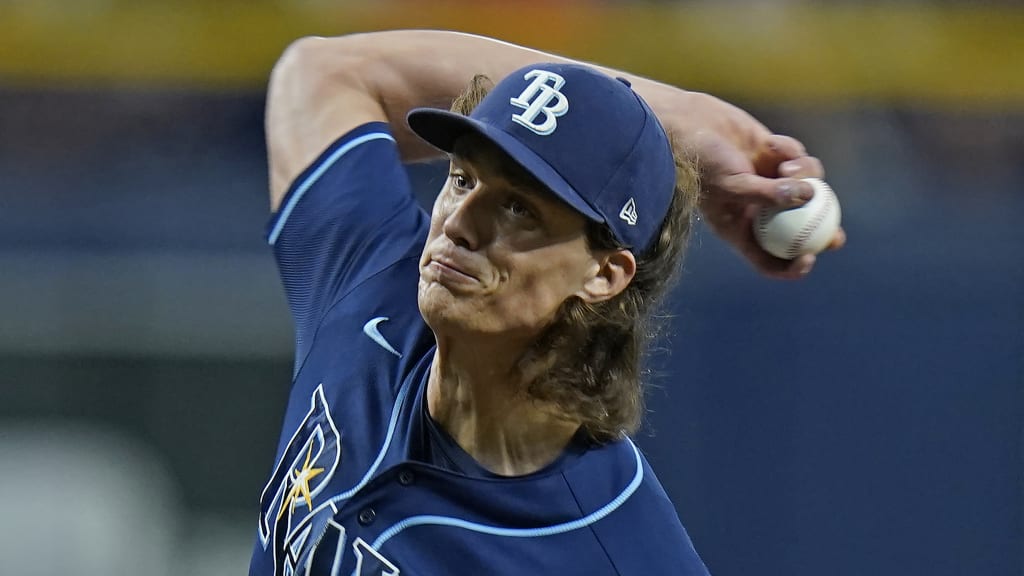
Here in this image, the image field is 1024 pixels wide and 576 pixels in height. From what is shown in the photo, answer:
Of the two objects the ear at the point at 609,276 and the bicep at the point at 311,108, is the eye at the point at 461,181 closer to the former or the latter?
the ear at the point at 609,276

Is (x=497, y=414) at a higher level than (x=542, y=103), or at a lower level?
lower

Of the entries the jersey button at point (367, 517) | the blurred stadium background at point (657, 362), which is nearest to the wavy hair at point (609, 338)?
the jersey button at point (367, 517)

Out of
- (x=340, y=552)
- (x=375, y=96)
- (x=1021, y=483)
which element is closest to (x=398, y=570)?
(x=340, y=552)

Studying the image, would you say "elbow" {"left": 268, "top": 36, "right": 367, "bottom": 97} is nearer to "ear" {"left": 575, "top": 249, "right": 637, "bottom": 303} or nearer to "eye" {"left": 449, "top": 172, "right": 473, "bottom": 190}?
"eye" {"left": 449, "top": 172, "right": 473, "bottom": 190}

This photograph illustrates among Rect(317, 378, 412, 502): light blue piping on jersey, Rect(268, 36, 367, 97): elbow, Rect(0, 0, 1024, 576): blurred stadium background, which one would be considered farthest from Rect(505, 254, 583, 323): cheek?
Rect(0, 0, 1024, 576): blurred stadium background

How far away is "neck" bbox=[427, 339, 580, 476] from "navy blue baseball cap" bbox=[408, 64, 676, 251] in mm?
219

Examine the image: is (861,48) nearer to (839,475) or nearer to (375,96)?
(839,475)

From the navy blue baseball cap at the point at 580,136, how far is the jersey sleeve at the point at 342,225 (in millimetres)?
230

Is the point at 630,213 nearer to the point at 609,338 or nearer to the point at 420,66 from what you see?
the point at 609,338

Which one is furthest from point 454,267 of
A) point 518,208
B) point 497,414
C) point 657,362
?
point 657,362

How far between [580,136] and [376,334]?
1.34ft

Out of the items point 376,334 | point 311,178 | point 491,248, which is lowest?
point 376,334

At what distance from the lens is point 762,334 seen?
4.43 m

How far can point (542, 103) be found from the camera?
5.25 feet
